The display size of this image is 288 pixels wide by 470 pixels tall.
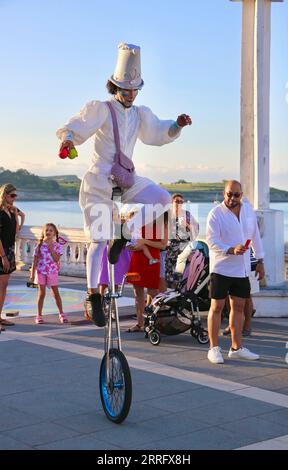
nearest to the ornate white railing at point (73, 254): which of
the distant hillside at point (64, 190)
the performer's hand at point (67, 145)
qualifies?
the distant hillside at point (64, 190)

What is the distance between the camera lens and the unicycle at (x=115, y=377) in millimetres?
5739

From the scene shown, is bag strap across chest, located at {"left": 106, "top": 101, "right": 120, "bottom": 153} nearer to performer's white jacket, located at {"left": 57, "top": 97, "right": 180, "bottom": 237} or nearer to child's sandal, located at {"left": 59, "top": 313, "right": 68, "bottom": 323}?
performer's white jacket, located at {"left": 57, "top": 97, "right": 180, "bottom": 237}

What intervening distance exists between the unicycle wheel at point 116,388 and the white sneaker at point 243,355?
2209 mm

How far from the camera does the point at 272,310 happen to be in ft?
34.3

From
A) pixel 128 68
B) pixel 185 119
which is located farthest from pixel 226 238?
pixel 128 68

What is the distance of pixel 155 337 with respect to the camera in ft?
28.5

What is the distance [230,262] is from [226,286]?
23 centimetres

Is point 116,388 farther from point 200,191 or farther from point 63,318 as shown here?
point 200,191

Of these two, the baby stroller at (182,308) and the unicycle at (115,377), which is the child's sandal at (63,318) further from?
the unicycle at (115,377)

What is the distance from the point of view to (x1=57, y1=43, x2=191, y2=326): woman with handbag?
6184mm

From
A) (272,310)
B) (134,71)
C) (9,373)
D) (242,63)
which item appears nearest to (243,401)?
(9,373)

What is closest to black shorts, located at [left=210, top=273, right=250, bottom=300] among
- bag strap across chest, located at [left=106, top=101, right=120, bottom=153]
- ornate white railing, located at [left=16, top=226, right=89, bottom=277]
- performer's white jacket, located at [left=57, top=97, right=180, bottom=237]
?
performer's white jacket, located at [left=57, top=97, right=180, bottom=237]

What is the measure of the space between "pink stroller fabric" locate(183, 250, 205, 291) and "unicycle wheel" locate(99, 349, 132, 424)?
10.2 ft
